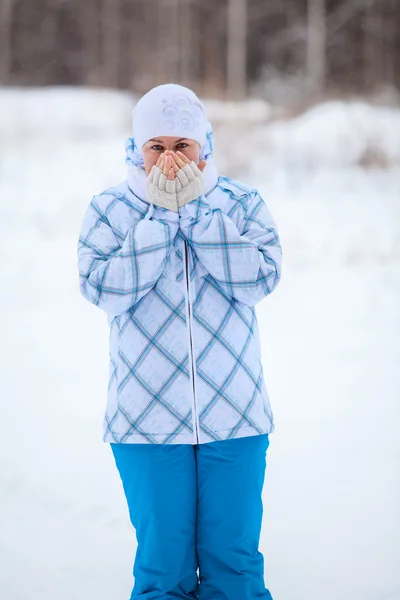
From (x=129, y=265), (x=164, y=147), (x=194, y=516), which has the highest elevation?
(x=164, y=147)

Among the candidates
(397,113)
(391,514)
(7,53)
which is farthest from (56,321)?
(7,53)

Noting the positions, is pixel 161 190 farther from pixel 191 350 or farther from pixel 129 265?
pixel 191 350

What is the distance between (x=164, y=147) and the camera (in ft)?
5.66

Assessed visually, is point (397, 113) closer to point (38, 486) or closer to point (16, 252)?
point (16, 252)

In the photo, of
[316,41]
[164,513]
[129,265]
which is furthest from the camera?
[316,41]

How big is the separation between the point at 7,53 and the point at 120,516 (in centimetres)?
1351

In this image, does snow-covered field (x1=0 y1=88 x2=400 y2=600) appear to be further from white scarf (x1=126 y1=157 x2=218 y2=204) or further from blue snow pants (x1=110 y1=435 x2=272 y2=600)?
white scarf (x1=126 y1=157 x2=218 y2=204)

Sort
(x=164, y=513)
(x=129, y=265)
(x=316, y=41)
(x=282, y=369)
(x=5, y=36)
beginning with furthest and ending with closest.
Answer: (x=5, y=36) → (x=316, y=41) → (x=282, y=369) → (x=164, y=513) → (x=129, y=265)

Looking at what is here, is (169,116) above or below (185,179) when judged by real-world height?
above

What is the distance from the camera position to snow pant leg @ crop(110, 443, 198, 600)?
5.59 feet

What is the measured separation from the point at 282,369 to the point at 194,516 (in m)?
2.38

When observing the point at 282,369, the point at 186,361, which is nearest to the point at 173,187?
the point at 186,361

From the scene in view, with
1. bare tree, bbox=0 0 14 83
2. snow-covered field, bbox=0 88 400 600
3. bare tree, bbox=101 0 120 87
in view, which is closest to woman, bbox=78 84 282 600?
snow-covered field, bbox=0 88 400 600

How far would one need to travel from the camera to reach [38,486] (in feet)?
9.30
